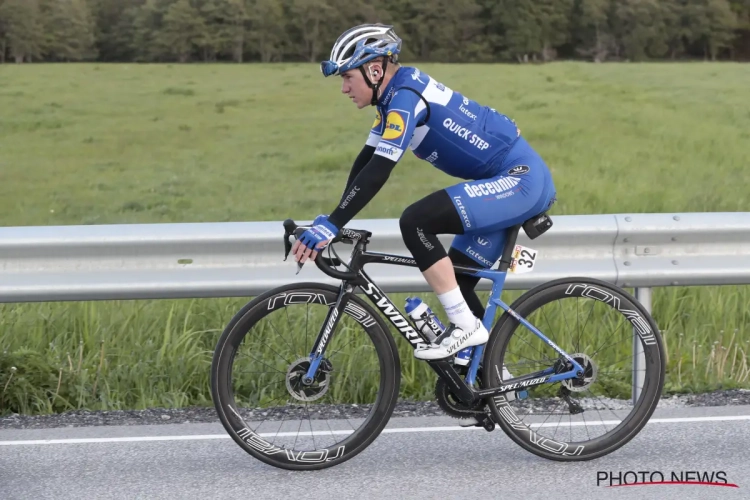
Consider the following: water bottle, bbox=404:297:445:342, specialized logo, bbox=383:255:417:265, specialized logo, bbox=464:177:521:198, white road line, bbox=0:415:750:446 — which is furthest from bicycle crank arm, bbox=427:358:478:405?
specialized logo, bbox=464:177:521:198

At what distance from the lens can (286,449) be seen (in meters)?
4.41

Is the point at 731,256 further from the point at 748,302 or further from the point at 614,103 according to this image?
the point at 614,103

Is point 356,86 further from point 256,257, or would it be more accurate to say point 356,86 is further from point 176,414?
point 176,414

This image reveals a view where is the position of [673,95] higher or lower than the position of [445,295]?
lower

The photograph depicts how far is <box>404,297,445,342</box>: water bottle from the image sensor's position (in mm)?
4406

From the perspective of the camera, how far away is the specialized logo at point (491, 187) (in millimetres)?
4258

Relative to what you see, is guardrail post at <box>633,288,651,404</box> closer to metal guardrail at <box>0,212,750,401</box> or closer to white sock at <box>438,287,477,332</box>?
metal guardrail at <box>0,212,750,401</box>

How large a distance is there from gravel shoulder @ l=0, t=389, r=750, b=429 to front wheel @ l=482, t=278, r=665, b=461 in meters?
0.55

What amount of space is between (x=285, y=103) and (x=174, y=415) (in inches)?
678

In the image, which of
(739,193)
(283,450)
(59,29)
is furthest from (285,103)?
(283,450)

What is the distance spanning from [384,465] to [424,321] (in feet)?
2.09

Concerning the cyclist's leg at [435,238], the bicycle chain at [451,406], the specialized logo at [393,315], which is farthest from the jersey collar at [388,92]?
the bicycle chain at [451,406]

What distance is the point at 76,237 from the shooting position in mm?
5117

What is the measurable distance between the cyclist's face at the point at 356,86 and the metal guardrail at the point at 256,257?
110 centimetres
